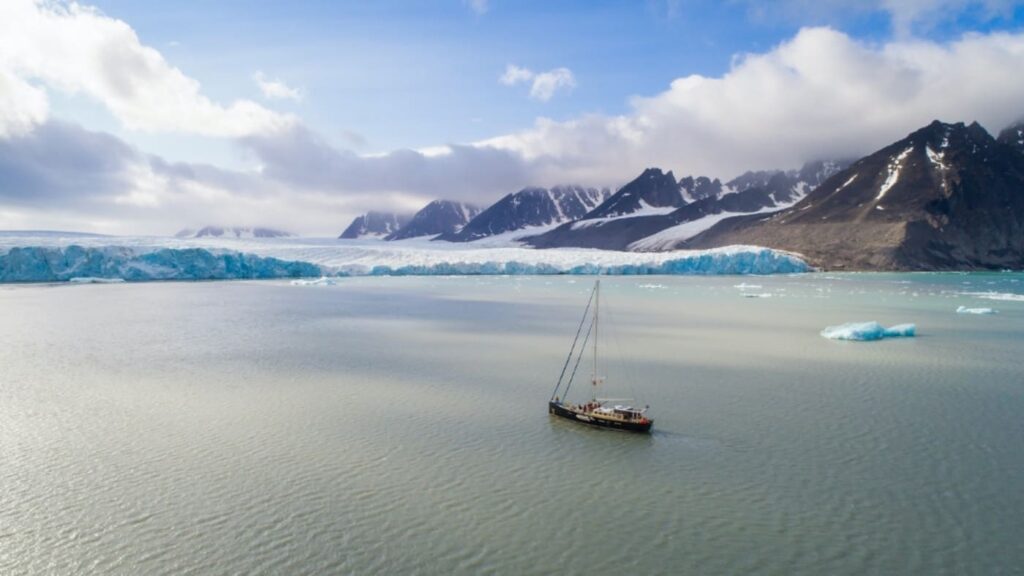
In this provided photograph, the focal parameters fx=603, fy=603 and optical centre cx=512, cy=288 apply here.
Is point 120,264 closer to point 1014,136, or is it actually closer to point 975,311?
point 975,311

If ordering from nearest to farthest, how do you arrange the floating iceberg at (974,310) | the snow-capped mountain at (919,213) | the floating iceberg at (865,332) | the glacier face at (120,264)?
the floating iceberg at (865,332) → the floating iceberg at (974,310) → the glacier face at (120,264) → the snow-capped mountain at (919,213)

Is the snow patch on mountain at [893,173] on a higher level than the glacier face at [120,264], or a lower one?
higher

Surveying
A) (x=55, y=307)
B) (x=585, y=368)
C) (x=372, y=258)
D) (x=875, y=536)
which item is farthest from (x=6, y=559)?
(x=372, y=258)

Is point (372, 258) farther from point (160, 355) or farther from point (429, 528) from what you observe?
point (429, 528)

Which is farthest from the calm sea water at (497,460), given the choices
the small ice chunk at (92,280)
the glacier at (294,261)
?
the glacier at (294,261)

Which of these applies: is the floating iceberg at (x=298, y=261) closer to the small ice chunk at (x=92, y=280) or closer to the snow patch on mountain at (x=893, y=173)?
the small ice chunk at (x=92, y=280)

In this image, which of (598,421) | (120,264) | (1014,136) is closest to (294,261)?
(120,264)

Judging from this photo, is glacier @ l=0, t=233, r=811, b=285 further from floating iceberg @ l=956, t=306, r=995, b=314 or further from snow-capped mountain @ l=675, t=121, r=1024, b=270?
floating iceberg @ l=956, t=306, r=995, b=314
